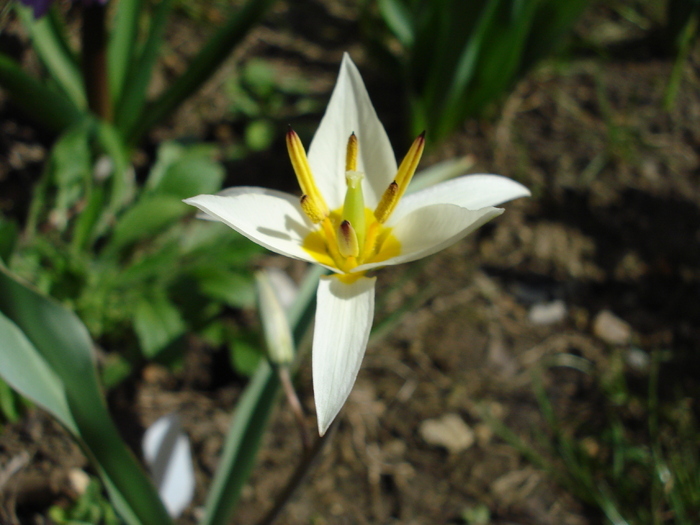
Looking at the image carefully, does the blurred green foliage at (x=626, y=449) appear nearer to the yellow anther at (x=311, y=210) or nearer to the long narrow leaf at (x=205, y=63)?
the yellow anther at (x=311, y=210)

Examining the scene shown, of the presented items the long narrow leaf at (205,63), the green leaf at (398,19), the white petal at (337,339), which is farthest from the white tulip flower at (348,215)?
the green leaf at (398,19)

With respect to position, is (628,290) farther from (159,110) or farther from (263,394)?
(159,110)

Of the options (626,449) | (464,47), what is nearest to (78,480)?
(626,449)

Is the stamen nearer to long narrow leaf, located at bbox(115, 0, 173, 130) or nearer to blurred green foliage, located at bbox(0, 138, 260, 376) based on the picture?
blurred green foliage, located at bbox(0, 138, 260, 376)

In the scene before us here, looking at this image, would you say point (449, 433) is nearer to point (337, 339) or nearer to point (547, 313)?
point (547, 313)

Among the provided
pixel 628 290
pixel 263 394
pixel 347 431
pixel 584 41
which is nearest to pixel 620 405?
pixel 628 290

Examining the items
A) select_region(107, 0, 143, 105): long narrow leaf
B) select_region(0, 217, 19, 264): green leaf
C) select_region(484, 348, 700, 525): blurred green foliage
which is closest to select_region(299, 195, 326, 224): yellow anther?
select_region(0, 217, 19, 264): green leaf
